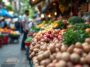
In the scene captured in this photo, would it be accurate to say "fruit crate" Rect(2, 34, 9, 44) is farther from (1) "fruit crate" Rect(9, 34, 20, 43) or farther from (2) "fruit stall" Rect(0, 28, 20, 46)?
(1) "fruit crate" Rect(9, 34, 20, 43)

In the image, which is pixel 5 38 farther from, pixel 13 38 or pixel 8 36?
pixel 13 38

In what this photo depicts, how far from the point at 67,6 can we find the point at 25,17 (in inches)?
83.2

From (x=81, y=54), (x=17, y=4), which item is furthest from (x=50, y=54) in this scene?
(x=17, y=4)

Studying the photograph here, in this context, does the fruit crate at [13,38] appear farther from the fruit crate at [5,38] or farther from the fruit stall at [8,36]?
the fruit crate at [5,38]

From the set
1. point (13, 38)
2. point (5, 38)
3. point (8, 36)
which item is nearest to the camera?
point (5, 38)

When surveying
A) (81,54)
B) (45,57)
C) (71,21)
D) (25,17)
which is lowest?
(25,17)

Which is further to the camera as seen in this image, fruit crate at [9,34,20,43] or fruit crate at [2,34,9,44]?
fruit crate at [9,34,20,43]

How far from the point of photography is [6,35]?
63.2ft

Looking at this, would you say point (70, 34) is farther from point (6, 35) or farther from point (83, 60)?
point (6, 35)

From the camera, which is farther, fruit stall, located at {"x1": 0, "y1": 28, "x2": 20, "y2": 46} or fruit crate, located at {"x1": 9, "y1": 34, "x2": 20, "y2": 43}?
fruit crate, located at {"x1": 9, "y1": 34, "x2": 20, "y2": 43}

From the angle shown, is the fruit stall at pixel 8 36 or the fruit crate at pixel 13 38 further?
the fruit crate at pixel 13 38

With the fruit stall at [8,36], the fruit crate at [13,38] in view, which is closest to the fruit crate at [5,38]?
the fruit stall at [8,36]

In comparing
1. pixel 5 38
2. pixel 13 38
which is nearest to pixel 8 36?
pixel 13 38

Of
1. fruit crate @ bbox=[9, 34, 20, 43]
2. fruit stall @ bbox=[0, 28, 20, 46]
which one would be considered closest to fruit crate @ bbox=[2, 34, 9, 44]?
fruit stall @ bbox=[0, 28, 20, 46]
